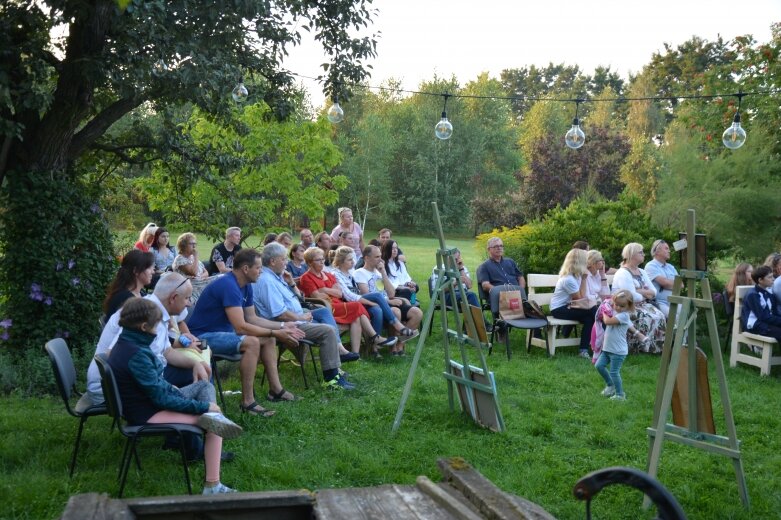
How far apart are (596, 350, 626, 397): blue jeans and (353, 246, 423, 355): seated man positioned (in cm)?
268

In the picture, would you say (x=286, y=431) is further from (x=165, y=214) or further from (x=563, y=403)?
(x=165, y=214)

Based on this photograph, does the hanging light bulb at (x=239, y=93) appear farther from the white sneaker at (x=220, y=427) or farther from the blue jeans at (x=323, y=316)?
the white sneaker at (x=220, y=427)

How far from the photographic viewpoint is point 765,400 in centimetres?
788

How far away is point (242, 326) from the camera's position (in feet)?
22.1

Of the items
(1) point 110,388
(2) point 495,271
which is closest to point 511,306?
(2) point 495,271

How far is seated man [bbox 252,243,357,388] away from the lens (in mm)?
7586

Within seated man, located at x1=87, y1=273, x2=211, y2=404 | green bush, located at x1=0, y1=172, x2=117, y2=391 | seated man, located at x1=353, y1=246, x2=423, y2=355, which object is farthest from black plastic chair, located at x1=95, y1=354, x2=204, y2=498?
seated man, located at x1=353, y1=246, x2=423, y2=355

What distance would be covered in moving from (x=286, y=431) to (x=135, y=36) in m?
3.63

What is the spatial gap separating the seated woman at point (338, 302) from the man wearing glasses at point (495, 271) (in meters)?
2.17

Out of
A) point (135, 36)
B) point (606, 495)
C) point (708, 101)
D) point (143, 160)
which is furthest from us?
point (708, 101)

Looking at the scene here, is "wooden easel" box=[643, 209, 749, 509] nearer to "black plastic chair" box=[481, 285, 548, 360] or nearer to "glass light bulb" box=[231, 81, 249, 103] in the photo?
"black plastic chair" box=[481, 285, 548, 360]

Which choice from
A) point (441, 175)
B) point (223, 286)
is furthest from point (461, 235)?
point (223, 286)

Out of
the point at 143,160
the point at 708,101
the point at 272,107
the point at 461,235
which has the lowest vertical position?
the point at 461,235

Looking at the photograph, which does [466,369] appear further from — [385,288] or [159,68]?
[385,288]
